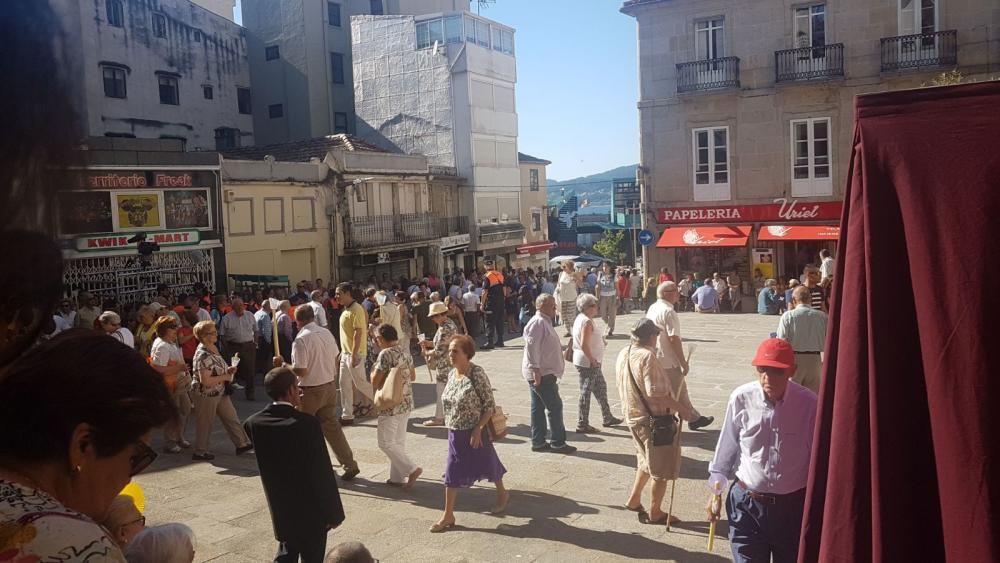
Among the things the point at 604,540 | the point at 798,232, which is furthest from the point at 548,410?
the point at 798,232

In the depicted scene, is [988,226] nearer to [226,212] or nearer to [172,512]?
[172,512]

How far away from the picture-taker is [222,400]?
31.9 feet

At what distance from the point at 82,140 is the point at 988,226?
70.3 inches

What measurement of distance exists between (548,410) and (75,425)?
820 cm

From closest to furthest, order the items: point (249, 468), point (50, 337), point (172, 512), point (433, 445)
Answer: point (50, 337)
point (172, 512)
point (249, 468)
point (433, 445)

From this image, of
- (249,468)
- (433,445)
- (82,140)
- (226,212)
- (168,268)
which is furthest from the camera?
(226,212)

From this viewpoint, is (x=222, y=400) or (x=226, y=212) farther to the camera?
(x=226, y=212)

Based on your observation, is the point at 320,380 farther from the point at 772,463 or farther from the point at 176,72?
the point at 176,72

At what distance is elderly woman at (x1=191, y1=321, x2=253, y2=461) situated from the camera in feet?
31.0

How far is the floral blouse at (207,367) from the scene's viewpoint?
373 inches

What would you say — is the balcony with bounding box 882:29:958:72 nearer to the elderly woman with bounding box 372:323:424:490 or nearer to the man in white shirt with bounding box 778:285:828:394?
the man in white shirt with bounding box 778:285:828:394

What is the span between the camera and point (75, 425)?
139 centimetres

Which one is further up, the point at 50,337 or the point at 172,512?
the point at 50,337

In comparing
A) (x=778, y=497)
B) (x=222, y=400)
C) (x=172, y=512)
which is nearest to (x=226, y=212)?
(x=222, y=400)
